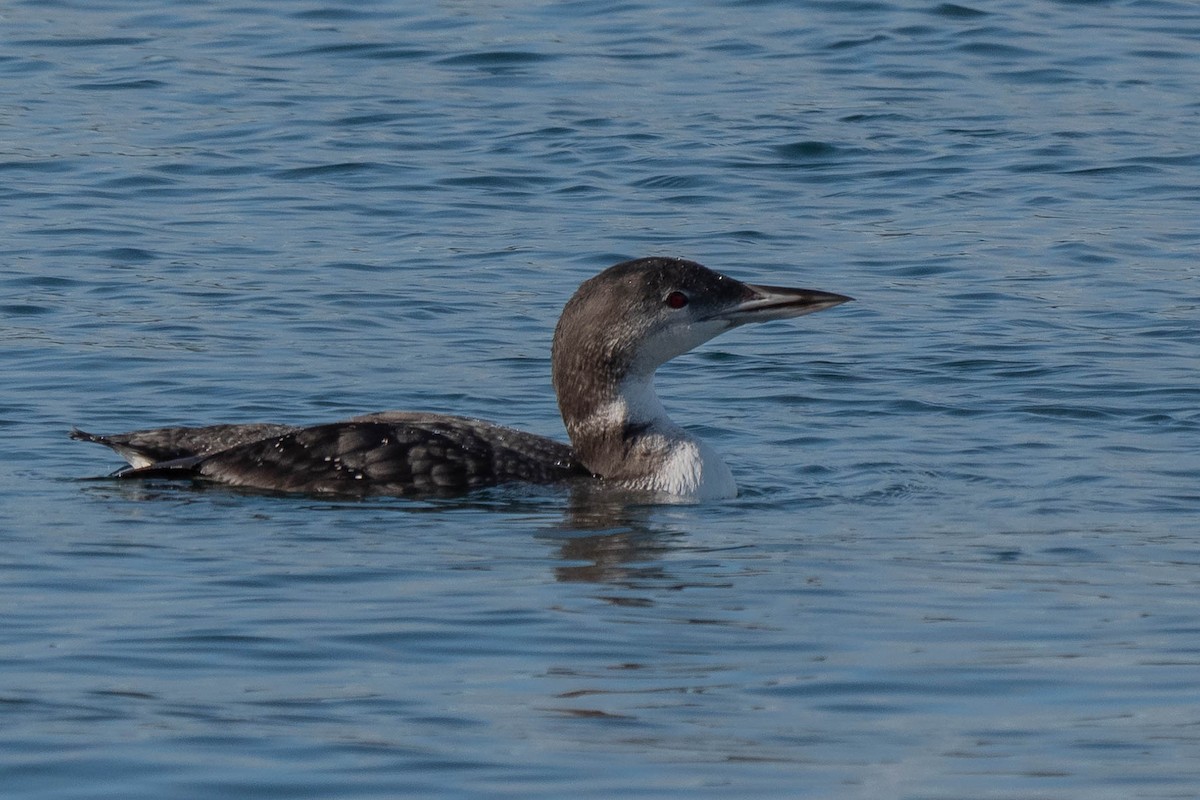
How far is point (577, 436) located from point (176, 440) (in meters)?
1.52

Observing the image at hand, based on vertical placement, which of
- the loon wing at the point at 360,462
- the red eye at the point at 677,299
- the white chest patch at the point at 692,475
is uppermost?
the red eye at the point at 677,299

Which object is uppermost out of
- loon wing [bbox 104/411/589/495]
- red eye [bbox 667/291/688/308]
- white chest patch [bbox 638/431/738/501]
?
red eye [bbox 667/291/688/308]

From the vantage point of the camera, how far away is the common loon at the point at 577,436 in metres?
8.49

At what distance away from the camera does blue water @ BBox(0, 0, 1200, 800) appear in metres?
5.52

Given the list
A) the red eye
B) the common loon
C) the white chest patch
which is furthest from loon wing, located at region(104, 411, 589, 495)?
the red eye

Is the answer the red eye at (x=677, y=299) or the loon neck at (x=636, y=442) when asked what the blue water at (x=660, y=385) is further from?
the red eye at (x=677, y=299)

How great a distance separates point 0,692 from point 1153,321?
23.8 ft

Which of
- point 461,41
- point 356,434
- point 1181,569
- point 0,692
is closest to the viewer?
point 0,692

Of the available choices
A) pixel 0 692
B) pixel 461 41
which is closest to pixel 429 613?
pixel 0 692

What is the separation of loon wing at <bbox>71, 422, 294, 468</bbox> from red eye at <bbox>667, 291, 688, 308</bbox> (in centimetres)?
150

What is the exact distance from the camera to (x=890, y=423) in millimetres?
9875

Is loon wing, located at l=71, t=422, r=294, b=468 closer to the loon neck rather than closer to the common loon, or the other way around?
the common loon

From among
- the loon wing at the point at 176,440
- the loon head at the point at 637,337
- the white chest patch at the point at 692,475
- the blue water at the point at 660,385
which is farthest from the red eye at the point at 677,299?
the loon wing at the point at 176,440

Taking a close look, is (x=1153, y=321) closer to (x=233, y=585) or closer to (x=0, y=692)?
(x=233, y=585)
